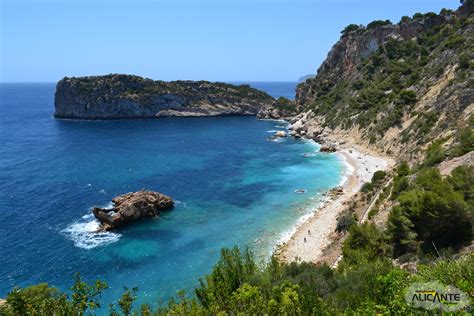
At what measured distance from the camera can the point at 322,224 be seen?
1676 inches

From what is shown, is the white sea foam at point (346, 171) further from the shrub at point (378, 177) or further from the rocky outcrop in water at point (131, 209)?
the rocky outcrop in water at point (131, 209)

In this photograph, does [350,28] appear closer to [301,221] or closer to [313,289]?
[301,221]

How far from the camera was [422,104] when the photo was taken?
65.2 m

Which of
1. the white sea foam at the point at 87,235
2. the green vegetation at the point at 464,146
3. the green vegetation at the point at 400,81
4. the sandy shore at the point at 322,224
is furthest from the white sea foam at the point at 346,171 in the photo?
the white sea foam at the point at 87,235

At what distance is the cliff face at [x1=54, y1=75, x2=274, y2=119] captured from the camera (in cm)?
13512

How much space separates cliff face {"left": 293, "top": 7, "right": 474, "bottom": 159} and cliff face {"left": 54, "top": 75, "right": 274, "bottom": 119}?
3083 cm

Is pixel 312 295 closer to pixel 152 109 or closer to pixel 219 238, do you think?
pixel 219 238

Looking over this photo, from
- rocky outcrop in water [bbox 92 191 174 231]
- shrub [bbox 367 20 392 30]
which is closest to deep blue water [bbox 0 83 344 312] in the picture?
rocky outcrop in water [bbox 92 191 174 231]

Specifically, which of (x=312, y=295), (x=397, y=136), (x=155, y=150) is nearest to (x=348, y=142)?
(x=397, y=136)

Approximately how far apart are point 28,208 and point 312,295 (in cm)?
4559

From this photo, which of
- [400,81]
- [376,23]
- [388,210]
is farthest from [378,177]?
[376,23]

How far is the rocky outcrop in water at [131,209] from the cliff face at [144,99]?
306 ft

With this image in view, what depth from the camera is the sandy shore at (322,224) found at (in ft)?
120

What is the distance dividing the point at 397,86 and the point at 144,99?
91.2 meters
